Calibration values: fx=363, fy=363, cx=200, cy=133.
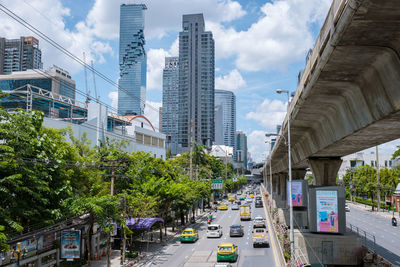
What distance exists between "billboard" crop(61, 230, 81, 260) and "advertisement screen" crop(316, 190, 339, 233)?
16.7m

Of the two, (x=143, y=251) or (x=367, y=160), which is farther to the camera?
(x=367, y=160)

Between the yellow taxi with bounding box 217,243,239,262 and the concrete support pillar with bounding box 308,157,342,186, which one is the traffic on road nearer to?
the yellow taxi with bounding box 217,243,239,262

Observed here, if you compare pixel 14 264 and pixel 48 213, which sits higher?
pixel 48 213

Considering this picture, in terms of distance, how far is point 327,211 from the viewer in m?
26.6

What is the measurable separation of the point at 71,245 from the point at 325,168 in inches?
819

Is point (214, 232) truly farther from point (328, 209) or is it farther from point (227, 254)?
point (328, 209)

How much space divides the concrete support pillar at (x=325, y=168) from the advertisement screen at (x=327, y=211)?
4447mm

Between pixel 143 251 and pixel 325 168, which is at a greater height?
pixel 325 168

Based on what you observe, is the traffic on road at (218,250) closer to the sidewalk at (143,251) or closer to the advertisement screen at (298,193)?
the sidewalk at (143,251)

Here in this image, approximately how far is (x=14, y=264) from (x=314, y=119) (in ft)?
59.0

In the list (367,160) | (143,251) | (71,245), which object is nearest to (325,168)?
(143,251)

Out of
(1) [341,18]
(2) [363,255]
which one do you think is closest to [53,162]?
(1) [341,18]

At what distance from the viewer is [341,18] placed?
855cm

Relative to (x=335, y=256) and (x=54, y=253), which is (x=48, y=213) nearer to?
(x=54, y=253)
